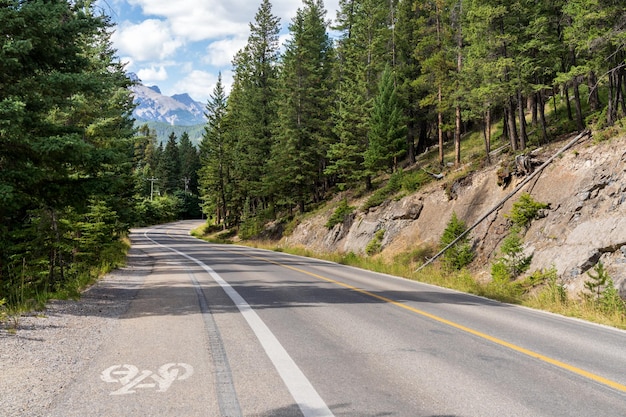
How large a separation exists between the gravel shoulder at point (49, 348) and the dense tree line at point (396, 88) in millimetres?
18374

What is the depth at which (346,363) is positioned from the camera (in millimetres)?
4996

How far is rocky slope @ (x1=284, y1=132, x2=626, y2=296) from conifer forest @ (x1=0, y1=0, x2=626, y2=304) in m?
3.21

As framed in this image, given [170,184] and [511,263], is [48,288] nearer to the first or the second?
[511,263]

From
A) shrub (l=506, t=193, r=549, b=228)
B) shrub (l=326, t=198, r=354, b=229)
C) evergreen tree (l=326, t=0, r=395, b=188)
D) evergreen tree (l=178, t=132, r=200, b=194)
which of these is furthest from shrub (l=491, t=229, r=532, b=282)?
evergreen tree (l=178, t=132, r=200, b=194)

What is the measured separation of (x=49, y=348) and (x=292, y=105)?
3464cm

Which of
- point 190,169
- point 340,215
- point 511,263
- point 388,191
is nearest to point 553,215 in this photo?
point 511,263

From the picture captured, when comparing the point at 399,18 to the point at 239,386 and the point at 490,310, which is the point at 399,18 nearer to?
the point at 490,310

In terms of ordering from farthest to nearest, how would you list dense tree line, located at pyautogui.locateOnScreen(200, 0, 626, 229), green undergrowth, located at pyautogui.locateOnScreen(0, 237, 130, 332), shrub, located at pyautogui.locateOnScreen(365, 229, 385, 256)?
1. shrub, located at pyautogui.locateOnScreen(365, 229, 385, 256)
2. dense tree line, located at pyautogui.locateOnScreen(200, 0, 626, 229)
3. green undergrowth, located at pyautogui.locateOnScreen(0, 237, 130, 332)

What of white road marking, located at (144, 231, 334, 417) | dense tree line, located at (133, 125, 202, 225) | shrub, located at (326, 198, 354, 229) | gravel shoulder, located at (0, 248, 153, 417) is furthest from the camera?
dense tree line, located at (133, 125, 202, 225)

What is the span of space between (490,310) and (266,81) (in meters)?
42.2

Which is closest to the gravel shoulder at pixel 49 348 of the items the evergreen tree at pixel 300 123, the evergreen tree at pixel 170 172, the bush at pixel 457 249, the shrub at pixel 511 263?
the shrub at pixel 511 263

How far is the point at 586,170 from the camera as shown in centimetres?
1566

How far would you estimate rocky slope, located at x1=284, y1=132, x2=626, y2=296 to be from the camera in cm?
1254

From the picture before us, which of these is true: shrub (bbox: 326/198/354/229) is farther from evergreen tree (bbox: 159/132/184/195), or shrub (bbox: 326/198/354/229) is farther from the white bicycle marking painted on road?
evergreen tree (bbox: 159/132/184/195)
